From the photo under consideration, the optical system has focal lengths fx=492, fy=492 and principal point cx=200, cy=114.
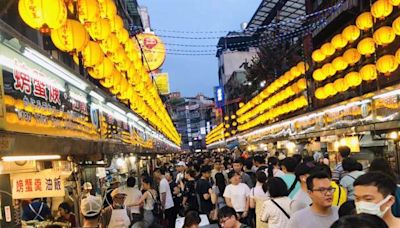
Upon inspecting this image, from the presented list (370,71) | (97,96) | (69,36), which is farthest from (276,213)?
(370,71)

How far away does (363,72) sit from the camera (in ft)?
55.8

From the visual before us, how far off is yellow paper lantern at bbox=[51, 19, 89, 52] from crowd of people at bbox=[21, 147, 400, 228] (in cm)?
249

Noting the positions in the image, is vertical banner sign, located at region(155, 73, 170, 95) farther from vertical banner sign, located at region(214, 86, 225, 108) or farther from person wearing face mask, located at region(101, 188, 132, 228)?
vertical banner sign, located at region(214, 86, 225, 108)

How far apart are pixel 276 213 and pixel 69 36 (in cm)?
433

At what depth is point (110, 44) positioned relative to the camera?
36.4ft

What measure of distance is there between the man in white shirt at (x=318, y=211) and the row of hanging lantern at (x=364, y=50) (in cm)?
972

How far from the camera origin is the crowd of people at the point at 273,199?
4539mm

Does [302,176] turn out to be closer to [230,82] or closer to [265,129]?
[265,129]

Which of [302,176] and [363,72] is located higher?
[363,72]

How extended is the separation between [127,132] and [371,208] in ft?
49.8

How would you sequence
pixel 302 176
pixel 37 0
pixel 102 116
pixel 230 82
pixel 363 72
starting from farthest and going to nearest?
1. pixel 230 82
2. pixel 363 72
3. pixel 102 116
4. pixel 302 176
5. pixel 37 0

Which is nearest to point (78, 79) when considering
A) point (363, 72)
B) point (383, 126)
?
point (383, 126)

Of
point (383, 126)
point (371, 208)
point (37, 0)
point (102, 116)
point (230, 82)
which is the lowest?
point (371, 208)

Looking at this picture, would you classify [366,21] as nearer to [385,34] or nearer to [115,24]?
[385,34]
